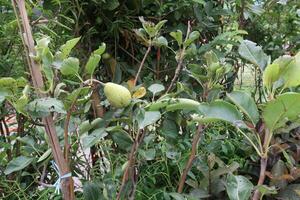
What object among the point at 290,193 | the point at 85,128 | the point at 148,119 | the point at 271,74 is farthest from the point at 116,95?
the point at 290,193

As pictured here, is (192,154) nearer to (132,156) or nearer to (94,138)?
(132,156)

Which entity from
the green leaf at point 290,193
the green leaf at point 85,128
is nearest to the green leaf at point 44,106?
the green leaf at point 85,128

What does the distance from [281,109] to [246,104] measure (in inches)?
3.9

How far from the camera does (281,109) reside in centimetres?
86

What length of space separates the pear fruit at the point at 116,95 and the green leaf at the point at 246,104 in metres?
0.22

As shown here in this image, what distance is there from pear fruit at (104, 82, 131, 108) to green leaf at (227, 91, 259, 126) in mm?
221

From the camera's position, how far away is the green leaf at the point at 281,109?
0.84 meters

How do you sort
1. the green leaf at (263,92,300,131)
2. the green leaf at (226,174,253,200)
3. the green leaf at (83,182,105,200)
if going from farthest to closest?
the green leaf at (83,182,105,200)
the green leaf at (226,174,253,200)
the green leaf at (263,92,300,131)

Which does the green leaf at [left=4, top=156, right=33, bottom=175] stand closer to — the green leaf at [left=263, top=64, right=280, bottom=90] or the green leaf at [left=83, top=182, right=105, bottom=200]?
the green leaf at [left=83, top=182, right=105, bottom=200]

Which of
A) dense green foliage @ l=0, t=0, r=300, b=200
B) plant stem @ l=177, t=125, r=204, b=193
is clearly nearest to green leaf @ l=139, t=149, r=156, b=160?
dense green foliage @ l=0, t=0, r=300, b=200

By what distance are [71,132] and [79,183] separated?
261mm

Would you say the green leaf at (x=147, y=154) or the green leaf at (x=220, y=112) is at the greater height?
the green leaf at (x=220, y=112)

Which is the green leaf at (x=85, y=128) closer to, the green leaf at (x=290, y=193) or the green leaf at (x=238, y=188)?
the green leaf at (x=238, y=188)

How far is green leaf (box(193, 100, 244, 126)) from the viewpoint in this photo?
91 centimetres
